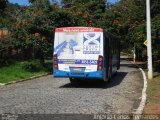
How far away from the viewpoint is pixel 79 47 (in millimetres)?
21703

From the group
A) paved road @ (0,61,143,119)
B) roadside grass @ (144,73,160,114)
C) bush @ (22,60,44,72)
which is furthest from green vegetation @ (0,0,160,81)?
roadside grass @ (144,73,160,114)

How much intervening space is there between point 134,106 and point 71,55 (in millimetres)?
7639

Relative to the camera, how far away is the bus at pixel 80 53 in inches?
848

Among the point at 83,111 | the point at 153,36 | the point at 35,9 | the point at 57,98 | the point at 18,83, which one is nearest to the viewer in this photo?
the point at 83,111

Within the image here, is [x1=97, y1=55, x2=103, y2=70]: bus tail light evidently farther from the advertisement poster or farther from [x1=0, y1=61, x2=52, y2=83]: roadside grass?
[x1=0, y1=61, x2=52, y2=83]: roadside grass

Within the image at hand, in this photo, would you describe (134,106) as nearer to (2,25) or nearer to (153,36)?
(153,36)

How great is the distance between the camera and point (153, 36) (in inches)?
1288

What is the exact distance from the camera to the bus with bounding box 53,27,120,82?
2153cm

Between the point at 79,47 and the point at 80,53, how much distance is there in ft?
0.96

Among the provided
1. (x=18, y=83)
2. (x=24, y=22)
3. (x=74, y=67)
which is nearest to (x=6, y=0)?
(x=24, y=22)

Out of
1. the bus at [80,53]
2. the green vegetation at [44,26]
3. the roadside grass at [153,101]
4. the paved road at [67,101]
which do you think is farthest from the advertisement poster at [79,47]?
the green vegetation at [44,26]

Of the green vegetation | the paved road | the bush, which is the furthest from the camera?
the green vegetation

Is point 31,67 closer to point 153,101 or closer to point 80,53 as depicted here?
point 80,53

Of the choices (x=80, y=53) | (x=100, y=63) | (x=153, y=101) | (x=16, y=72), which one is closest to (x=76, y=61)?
(x=80, y=53)
